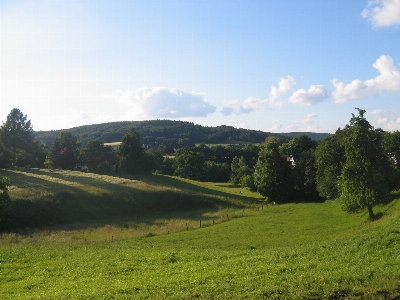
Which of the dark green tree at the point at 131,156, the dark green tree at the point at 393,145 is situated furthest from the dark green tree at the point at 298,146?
the dark green tree at the point at 131,156

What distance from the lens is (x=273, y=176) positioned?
2525 inches

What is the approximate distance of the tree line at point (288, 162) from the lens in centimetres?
3353

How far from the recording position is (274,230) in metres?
31.9

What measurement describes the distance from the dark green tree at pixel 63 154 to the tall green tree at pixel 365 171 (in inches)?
2933

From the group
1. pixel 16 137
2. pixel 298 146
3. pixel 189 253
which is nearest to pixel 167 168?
pixel 298 146

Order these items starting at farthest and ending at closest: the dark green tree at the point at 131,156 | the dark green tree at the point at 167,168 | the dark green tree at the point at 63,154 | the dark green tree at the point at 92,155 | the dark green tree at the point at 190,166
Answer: the dark green tree at the point at 167,168 → the dark green tree at the point at 190,166 → the dark green tree at the point at 92,155 → the dark green tree at the point at 63,154 → the dark green tree at the point at 131,156

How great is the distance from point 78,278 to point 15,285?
109 inches

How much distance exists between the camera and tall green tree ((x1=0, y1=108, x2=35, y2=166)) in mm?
77375

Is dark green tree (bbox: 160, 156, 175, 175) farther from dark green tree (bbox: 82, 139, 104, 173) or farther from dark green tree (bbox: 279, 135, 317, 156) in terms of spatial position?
dark green tree (bbox: 279, 135, 317, 156)

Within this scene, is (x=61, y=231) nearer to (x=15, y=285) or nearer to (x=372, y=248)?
(x=15, y=285)

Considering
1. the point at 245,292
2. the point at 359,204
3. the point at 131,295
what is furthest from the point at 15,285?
the point at 359,204

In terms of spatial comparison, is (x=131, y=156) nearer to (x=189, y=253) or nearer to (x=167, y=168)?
(x=167, y=168)

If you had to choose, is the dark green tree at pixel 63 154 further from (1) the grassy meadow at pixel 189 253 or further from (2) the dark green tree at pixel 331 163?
(2) the dark green tree at pixel 331 163

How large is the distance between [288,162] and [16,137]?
6109cm
